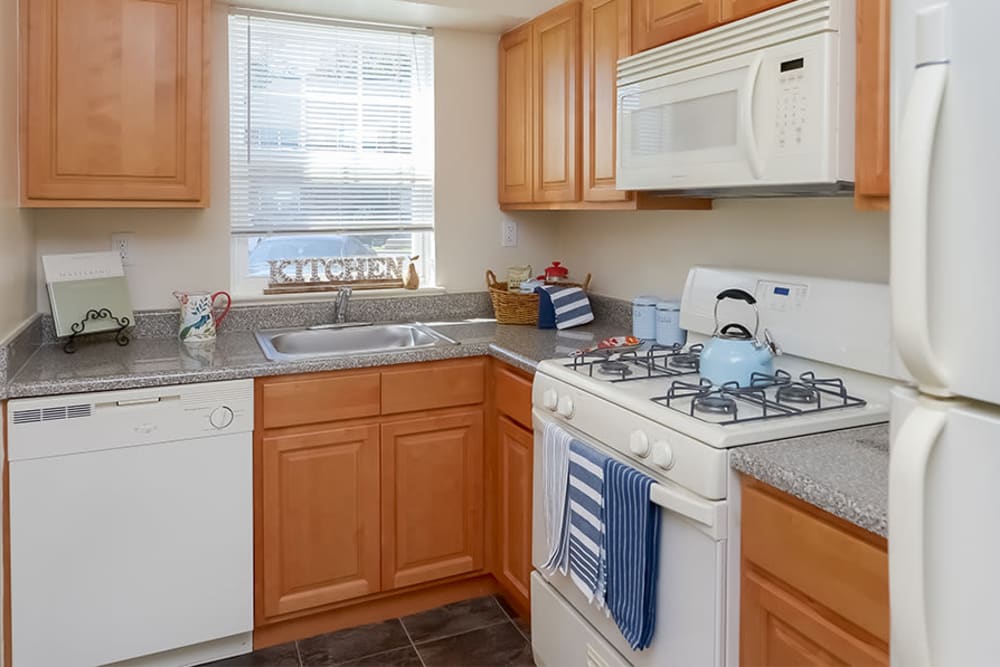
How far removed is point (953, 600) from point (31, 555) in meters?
2.13

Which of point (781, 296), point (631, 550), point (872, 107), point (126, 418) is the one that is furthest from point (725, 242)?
point (126, 418)

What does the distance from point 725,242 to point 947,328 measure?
64.1 inches

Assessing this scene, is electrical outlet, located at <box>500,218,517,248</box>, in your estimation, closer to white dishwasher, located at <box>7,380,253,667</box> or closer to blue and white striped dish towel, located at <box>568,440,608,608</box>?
white dishwasher, located at <box>7,380,253,667</box>

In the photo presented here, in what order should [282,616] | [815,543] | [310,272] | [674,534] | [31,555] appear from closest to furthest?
[815,543] → [674,534] → [31,555] → [282,616] → [310,272]

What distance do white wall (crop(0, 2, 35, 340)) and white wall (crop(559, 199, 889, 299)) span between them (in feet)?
6.60

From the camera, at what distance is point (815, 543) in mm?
1277

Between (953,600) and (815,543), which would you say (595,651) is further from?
(953,600)

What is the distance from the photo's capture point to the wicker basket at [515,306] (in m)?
2.94

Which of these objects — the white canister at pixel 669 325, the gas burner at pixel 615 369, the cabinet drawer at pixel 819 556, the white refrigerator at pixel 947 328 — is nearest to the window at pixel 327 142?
the white canister at pixel 669 325

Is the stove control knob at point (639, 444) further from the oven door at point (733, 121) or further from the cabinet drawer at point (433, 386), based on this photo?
the cabinet drawer at point (433, 386)

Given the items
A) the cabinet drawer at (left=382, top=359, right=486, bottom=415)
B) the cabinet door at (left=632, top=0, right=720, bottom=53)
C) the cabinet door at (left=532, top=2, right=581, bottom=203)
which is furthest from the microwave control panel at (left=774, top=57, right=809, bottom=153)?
the cabinet drawer at (left=382, top=359, right=486, bottom=415)

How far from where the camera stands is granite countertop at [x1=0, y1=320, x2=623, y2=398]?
2037mm

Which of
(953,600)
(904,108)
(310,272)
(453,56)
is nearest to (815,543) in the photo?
(953,600)

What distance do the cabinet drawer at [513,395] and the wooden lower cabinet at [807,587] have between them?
986 mm
